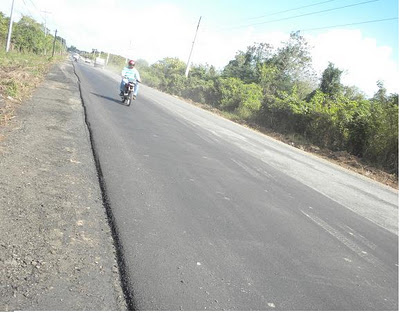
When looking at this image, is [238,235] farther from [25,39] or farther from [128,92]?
[25,39]

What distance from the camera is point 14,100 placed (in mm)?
9242

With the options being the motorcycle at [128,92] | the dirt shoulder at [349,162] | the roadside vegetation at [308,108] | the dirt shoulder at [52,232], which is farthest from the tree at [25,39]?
the dirt shoulder at [52,232]

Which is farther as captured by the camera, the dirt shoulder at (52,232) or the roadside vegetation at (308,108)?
the roadside vegetation at (308,108)

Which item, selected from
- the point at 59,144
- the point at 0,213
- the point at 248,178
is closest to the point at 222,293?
the point at 0,213

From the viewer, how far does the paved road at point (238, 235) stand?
2775 mm

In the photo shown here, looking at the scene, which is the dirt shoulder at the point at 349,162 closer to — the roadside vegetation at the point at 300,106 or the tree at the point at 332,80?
the roadside vegetation at the point at 300,106

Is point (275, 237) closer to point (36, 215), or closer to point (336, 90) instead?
point (36, 215)

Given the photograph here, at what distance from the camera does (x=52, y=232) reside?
10.00ft

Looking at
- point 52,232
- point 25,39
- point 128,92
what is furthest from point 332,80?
point 25,39

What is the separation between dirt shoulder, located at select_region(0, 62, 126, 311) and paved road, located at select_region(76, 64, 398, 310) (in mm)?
225

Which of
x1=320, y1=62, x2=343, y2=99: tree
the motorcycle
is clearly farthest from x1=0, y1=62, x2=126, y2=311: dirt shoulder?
x1=320, y1=62, x2=343, y2=99: tree

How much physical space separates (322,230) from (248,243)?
5.09ft

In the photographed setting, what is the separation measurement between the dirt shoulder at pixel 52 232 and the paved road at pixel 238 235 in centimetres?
22

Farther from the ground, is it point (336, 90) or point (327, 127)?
point (336, 90)
